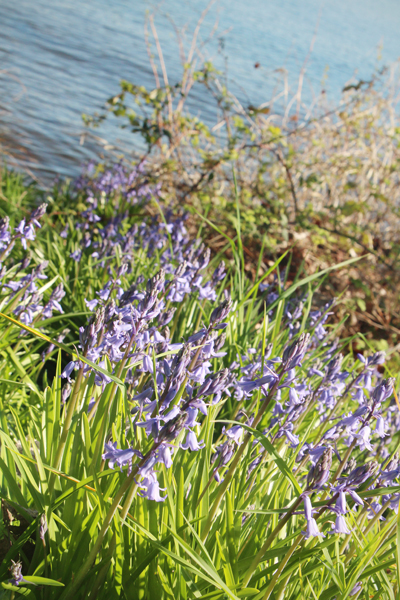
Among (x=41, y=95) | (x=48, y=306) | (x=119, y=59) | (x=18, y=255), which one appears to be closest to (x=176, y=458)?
(x=48, y=306)

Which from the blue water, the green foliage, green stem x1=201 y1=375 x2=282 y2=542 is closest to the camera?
green stem x1=201 y1=375 x2=282 y2=542

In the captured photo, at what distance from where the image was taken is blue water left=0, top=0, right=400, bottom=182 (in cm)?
1186

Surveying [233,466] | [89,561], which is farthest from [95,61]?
[89,561]

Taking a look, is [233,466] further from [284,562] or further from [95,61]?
[95,61]

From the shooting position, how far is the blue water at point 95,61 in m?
11.9

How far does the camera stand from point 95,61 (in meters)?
17.5

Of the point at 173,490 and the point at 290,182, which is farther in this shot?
the point at 290,182

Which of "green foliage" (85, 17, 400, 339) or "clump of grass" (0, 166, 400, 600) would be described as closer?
"clump of grass" (0, 166, 400, 600)

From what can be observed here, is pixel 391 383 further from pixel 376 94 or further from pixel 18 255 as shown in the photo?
pixel 376 94

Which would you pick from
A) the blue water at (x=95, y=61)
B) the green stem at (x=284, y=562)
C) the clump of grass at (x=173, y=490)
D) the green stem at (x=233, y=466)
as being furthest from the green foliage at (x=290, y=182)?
the green stem at (x=284, y=562)

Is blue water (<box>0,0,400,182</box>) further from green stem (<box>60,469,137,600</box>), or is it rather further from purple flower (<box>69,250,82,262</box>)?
green stem (<box>60,469,137,600</box>)

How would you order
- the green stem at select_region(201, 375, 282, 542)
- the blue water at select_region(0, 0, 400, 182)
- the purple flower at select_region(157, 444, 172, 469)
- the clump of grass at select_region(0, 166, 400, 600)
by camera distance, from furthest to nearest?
the blue water at select_region(0, 0, 400, 182)
the green stem at select_region(201, 375, 282, 542)
the clump of grass at select_region(0, 166, 400, 600)
the purple flower at select_region(157, 444, 172, 469)

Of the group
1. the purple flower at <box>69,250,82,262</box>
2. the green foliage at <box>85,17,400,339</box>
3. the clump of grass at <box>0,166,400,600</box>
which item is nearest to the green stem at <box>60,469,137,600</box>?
the clump of grass at <box>0,166,400,600</box>

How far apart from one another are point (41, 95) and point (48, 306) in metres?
12.7
